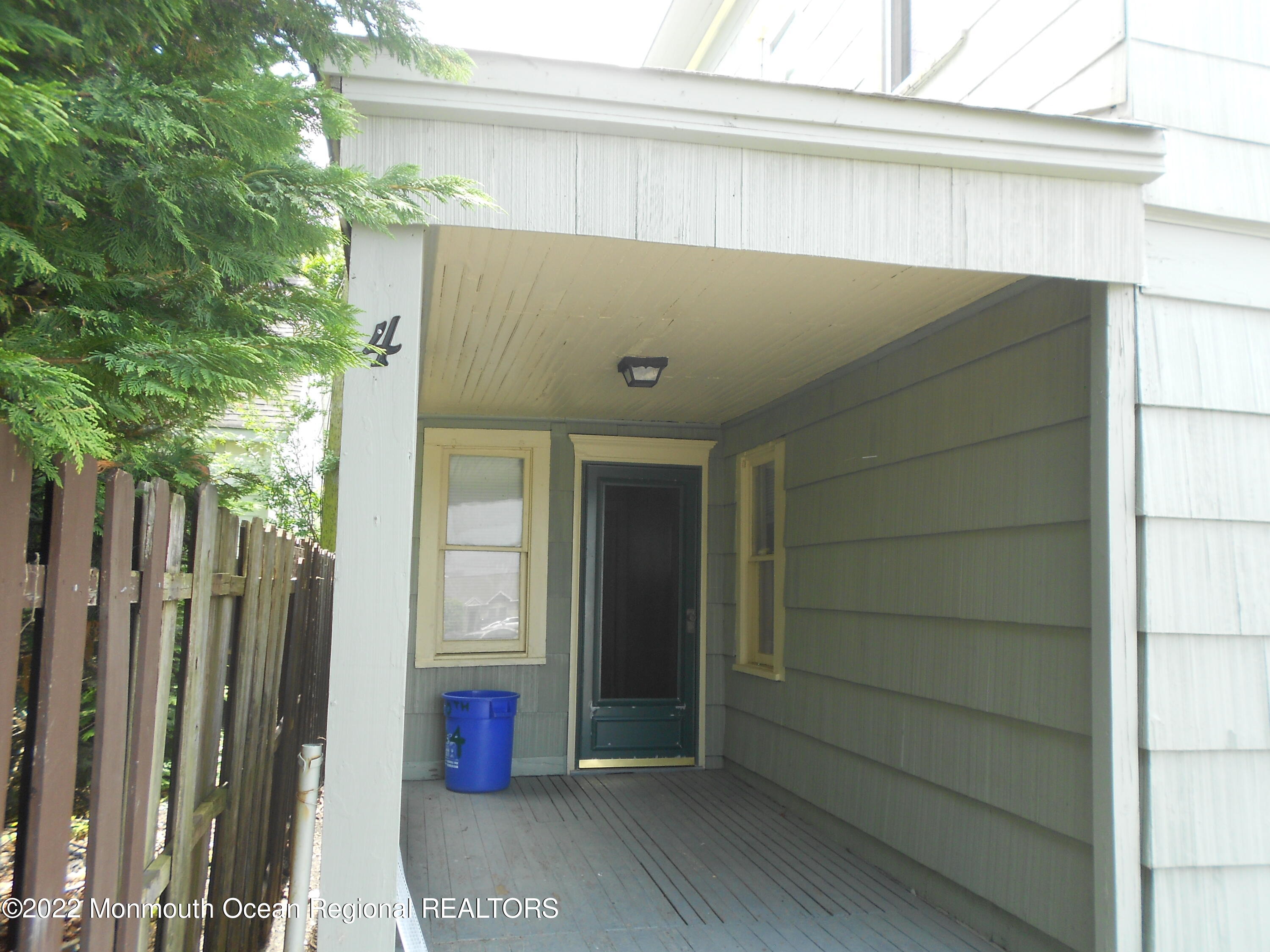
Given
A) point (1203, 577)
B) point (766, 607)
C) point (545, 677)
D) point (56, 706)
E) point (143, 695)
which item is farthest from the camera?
point (545, 677)

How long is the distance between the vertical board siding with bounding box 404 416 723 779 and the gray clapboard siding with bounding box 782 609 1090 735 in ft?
6.16

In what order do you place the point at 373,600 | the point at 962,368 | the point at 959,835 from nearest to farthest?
1. the point at 373,600
2. the point at 959,835
3. the point at 962,368

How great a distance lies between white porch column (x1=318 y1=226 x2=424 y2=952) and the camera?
2.19 meters

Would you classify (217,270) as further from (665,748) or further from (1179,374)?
(665,748)

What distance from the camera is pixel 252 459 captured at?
8.04 m

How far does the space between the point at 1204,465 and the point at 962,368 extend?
99cm

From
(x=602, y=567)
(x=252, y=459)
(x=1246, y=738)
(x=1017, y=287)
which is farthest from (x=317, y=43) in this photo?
(x=252, y=459)

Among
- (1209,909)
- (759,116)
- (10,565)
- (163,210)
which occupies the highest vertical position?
(759,116)

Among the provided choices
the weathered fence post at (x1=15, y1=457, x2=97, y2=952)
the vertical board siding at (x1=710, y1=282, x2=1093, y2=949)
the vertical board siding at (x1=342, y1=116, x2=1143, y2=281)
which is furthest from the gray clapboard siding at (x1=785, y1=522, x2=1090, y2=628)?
the weathered fence post at (x1=15, y1=457, x2=97, y2=952)

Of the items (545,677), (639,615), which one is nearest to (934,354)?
(639,615)

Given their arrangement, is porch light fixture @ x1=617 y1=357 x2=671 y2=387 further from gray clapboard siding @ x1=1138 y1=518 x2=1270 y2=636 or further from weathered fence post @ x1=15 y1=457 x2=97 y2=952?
weathered fence post @ x1=15 y1=457 x2=97 y2=952

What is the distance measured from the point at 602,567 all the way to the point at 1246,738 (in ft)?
13.3

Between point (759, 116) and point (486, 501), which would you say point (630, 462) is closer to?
point (486, 501)

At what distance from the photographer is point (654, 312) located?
3508 mm
